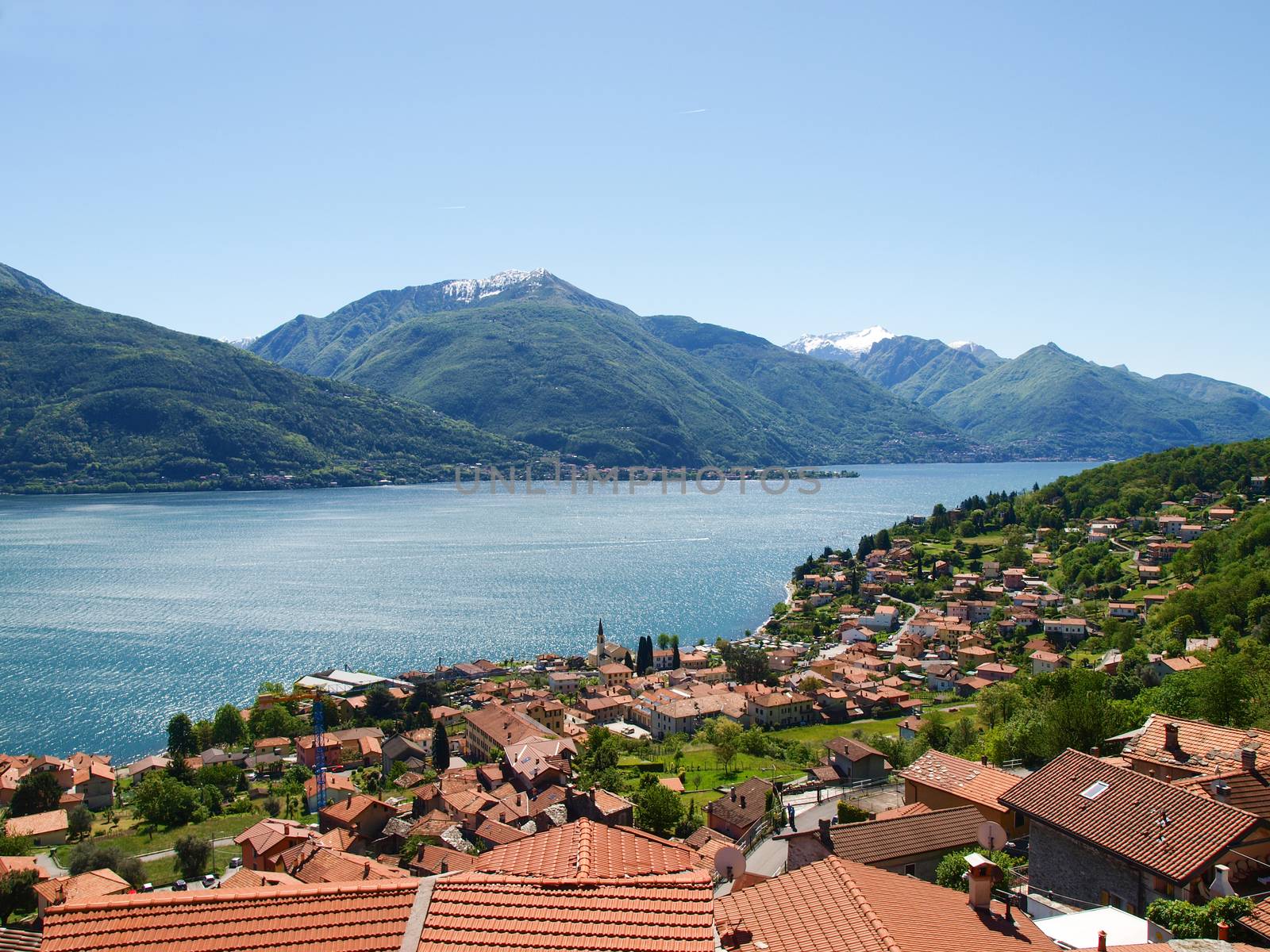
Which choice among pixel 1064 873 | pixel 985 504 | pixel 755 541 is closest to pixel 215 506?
pixel 755 541

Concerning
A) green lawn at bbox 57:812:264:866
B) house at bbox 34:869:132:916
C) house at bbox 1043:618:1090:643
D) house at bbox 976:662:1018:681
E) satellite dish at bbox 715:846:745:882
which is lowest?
green lawn at bbox 57:812:264:866

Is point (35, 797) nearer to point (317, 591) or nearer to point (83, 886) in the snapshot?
point (83, 886)

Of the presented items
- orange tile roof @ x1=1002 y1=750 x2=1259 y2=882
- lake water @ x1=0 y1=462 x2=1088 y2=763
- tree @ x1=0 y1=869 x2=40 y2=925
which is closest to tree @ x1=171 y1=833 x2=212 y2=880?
tree @ x1=0 y1=869 x2=40 y2=925

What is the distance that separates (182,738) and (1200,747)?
35.4 meters

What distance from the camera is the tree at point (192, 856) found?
23500 millimetres

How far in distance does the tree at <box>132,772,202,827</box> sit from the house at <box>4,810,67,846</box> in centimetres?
219

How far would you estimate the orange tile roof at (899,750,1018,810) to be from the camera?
1253cm

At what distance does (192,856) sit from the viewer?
23703mm

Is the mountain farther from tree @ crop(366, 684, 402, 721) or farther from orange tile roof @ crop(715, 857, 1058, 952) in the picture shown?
orange tile roof @ crop(715, 857, 1058, 952)

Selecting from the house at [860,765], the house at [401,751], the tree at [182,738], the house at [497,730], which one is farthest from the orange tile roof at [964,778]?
the tree at [182,738]

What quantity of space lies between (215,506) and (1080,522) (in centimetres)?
11589

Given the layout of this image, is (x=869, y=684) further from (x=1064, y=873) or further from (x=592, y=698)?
(x=1064, y=873)

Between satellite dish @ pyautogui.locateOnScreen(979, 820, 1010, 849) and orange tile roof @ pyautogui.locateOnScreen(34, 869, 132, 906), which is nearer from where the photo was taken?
satellite dish @ pyautogui.locateOnScreen(979, 820, 1010, 849)

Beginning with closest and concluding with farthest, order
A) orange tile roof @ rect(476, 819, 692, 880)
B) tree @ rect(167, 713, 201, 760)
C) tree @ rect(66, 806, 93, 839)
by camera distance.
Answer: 1. orange tile roof @ rect(476, 819, 692, 880)
2. tree @ rect(66, 806, 93, 839)
3. tree @ rect(167, 713, 201, 760)
